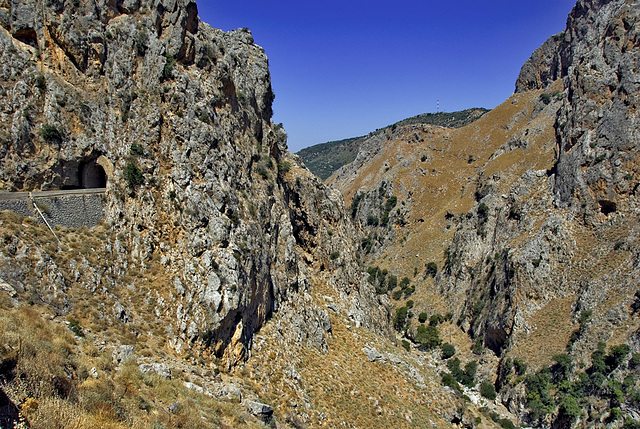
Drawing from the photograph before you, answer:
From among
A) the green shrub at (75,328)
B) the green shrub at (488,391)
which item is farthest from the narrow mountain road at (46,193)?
the green shrub at (488,391)

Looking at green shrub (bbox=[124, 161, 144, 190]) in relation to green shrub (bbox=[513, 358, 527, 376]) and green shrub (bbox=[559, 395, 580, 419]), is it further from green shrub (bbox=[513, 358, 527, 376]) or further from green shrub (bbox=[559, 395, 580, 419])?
green shrub (bbox=[513, 358, 527, 376])

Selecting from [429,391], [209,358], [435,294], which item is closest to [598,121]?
[435,294]

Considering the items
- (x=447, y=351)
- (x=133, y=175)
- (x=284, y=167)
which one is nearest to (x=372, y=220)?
(x=447, y=351)

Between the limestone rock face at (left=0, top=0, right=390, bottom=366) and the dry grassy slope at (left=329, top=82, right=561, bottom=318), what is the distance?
57138 millimetres

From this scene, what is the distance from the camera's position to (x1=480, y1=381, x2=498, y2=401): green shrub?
49.7 metres

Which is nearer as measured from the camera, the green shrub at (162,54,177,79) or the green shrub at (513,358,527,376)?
the green shrub at (162,54,177,79)

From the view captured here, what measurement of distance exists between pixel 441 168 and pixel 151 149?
96.5 metres

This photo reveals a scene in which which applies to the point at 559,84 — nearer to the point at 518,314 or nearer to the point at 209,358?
the point at 518,314

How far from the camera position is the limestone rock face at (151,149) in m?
22.9

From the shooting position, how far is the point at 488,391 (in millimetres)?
50031

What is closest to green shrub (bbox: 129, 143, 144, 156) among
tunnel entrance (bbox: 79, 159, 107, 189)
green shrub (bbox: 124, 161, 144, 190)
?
green shrub (bbox: 124, 161, 144, 190)

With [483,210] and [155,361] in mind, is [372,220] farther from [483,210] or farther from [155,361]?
[155,361]

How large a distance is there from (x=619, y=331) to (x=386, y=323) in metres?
26.9

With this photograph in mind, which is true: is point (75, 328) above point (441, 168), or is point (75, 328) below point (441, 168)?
below
